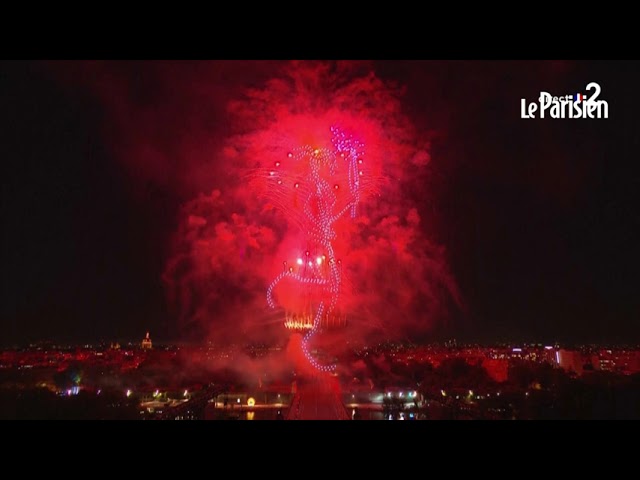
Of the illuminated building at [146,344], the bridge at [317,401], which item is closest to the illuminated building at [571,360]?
the bridge at [317,401]

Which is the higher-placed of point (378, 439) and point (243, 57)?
point (243, 57)

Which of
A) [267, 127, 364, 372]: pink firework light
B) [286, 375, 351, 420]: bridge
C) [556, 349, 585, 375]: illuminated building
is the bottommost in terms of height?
[286, 375, 351, 420]: bridge

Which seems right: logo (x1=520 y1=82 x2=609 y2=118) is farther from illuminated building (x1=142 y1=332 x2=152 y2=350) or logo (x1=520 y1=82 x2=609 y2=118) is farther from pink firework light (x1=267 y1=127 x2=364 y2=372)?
illuminated building (x1=142 y1=332 x2=152 y2=350)

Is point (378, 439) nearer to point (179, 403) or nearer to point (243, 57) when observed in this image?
point (179, 403)

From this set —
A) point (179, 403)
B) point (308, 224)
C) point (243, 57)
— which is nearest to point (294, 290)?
point (308, 224)

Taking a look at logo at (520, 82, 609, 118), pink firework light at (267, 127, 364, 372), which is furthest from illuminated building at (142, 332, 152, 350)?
logo at (520, 82, 609, 118)

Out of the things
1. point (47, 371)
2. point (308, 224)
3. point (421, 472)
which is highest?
point (308, 224)

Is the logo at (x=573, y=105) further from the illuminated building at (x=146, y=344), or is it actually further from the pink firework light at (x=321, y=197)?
the illuminated building at (x=146, y=344)

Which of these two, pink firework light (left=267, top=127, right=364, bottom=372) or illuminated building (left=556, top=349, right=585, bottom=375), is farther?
illuminated building (left=556, top=349, right=585, bottom=375)

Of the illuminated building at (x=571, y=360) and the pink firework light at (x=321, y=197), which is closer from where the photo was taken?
the pink firework light at (x=321, y=197)
